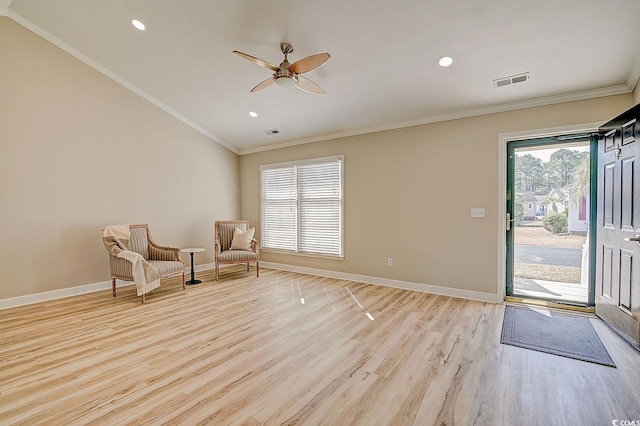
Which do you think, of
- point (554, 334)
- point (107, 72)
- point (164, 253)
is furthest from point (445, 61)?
point (107, 72)

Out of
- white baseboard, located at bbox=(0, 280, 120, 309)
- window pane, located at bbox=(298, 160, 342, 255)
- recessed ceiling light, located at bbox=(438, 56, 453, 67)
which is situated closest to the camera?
recessed ceiling light, located at bbox=(438, 56, 453, 67)

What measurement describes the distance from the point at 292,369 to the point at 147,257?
363 cm

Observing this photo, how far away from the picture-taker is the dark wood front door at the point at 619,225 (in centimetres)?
278

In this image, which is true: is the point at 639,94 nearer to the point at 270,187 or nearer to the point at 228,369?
the point at 228,369

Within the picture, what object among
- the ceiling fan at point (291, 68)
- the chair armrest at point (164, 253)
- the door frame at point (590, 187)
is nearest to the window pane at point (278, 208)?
the chair armrest at point (164, 253)

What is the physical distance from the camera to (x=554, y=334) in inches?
119

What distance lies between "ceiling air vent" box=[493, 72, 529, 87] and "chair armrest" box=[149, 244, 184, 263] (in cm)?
500

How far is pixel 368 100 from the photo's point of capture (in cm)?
427

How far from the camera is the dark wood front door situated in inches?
109

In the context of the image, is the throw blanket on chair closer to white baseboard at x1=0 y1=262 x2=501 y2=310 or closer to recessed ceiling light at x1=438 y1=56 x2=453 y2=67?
white baseboard at x1=0 y1=262 x2=501 y2=310

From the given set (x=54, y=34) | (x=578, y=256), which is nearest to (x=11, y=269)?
(x=54, y=34)

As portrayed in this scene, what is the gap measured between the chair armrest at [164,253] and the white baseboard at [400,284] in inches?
84.7

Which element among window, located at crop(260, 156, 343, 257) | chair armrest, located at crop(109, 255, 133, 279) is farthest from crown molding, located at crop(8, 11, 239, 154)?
chair armrest, located at crop(109, 255, 133, 279)

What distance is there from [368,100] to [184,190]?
382 centimetres
